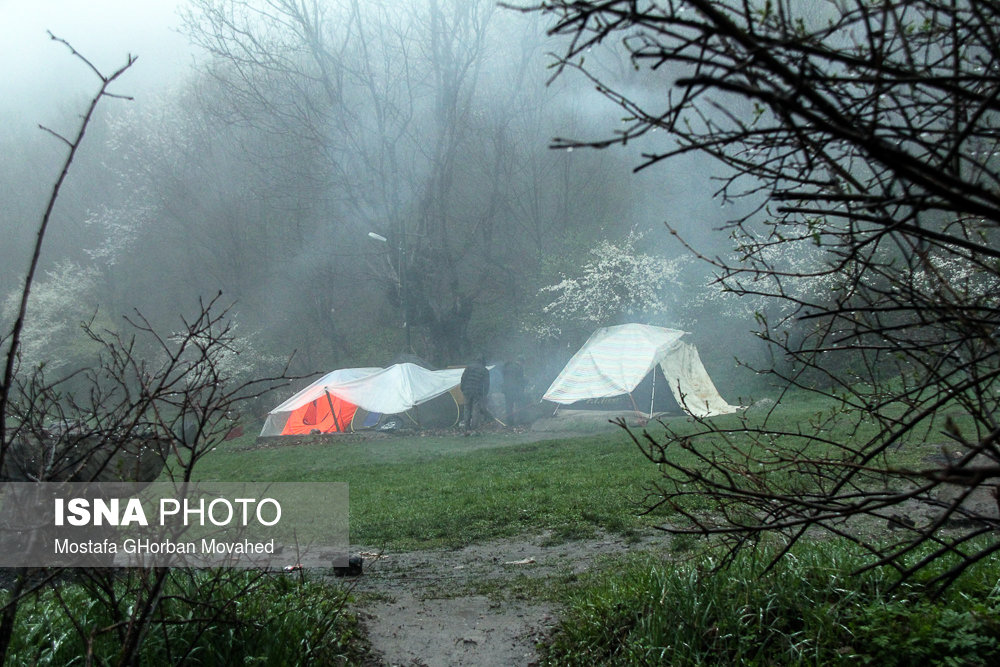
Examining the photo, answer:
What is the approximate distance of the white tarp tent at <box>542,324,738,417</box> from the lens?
19391mm

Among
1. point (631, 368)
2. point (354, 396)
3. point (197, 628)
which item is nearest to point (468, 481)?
point (197, 628)

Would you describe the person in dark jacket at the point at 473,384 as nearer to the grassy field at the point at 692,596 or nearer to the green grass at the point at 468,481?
the green grass at the point at 468,481

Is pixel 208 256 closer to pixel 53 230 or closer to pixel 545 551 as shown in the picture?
pixel 53 230

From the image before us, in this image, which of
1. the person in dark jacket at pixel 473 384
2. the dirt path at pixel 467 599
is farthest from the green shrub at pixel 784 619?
the person in dark jacket at pixel 473 384

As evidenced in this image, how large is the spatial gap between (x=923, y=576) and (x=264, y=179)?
3504 cm

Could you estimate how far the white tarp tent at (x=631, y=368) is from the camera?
19.4 metres

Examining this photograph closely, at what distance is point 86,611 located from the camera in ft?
12.2

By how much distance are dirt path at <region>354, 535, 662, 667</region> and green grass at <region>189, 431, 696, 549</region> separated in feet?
1.59

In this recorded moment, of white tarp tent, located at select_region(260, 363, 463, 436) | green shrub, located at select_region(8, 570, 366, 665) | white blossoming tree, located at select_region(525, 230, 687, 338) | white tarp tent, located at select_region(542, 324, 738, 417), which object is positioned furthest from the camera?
Answer: white blossoming tree, located at select_region(525, 230, 687, 338)

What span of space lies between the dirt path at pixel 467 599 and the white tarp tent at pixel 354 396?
514 inches

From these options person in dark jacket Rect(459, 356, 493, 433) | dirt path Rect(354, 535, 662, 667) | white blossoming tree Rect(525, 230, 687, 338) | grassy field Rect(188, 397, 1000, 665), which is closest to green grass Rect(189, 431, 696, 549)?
grassy field Rect(188, 397, 1000, 665)

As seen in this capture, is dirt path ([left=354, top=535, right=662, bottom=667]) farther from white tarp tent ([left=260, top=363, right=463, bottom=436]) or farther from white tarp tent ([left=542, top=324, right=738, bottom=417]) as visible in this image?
white tarp tent ([left=260, top=363, right=463, bottom=436])

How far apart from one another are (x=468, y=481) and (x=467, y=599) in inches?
225

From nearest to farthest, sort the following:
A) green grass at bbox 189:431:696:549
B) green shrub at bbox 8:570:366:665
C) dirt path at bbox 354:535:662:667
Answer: green shrub at bbox 8:570:366:665, dirt path at bbox 354:535:662:667, green grass at bbox 189:431:696:549
